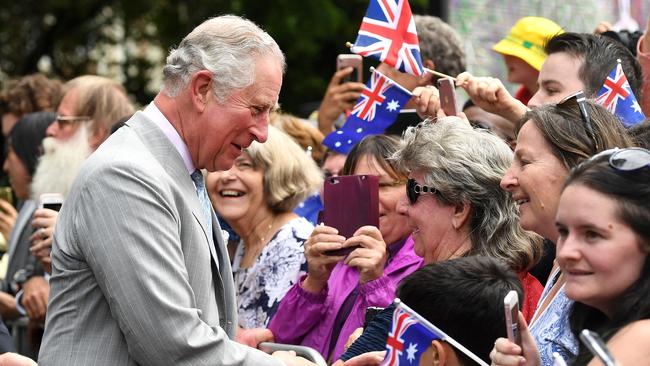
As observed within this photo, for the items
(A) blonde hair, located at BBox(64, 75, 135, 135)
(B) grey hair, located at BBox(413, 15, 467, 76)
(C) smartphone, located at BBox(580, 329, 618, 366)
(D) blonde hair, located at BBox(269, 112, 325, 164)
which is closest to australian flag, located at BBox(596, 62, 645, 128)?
(B) grey hair, located at BBox(413, 15, 467, 76)

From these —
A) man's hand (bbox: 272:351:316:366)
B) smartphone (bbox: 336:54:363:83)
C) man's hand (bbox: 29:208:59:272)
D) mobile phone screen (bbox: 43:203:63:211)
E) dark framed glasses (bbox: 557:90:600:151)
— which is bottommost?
man's hand (bbox: 29:208:59:272)

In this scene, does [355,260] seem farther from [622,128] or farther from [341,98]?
[341,98]

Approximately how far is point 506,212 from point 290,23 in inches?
428

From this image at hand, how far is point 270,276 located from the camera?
19.0ft

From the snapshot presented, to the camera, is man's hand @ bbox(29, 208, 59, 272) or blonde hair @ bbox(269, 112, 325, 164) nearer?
man's hand @ bbox(29, 208, 59, 272)

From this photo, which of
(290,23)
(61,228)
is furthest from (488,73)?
(290,23)

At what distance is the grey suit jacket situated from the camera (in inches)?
138

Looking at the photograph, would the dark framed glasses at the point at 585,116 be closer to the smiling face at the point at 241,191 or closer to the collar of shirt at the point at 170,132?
the collar of shirt at the point at 170,132

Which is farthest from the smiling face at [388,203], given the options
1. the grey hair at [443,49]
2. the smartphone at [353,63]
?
the smartphone at [353,63]

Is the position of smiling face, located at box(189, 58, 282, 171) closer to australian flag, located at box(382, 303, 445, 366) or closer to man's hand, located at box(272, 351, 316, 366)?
man's hand, located at box(272, 351, 316, 366)

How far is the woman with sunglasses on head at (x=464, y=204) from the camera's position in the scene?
172 inches

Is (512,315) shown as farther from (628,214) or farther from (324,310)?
(324,310)

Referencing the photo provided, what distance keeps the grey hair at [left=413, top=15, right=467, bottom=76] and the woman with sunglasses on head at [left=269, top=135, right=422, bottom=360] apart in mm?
1102

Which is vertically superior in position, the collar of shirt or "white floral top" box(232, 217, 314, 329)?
the collar of shirt
